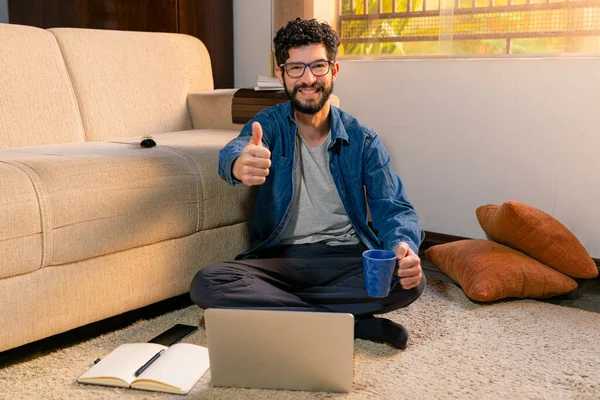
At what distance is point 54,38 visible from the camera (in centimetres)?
279

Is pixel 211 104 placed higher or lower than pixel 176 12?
lower

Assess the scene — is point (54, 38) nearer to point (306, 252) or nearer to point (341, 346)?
point (306, 252)

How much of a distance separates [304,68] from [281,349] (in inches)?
34.5

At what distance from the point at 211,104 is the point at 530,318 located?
160cm

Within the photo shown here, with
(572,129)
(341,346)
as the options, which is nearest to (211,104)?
(572,129)

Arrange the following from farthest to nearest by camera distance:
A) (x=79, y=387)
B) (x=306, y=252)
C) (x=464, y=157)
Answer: (x=464, y=157)
(x=306, y=252)
(x=79, y=387)

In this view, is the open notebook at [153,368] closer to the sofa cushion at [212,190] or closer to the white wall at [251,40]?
the sofa cushion at [212,190]

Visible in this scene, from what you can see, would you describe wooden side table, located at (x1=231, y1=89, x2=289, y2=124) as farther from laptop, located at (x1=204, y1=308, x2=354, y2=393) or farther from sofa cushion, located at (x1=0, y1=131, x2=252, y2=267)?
laptop, located at (x1=204, y1=308, x2=354, y2=393)

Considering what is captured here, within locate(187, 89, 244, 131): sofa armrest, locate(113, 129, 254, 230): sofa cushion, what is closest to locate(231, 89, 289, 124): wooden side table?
locate(187, 89, 244, 131): sofa armrest

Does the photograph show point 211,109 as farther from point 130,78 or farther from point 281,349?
point 281,349

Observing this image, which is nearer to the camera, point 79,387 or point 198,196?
point 79,387

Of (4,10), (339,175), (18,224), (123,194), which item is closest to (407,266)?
(339,175)

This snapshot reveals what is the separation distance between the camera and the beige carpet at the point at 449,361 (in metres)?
1.77

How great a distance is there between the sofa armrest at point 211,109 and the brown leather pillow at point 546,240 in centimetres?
118
